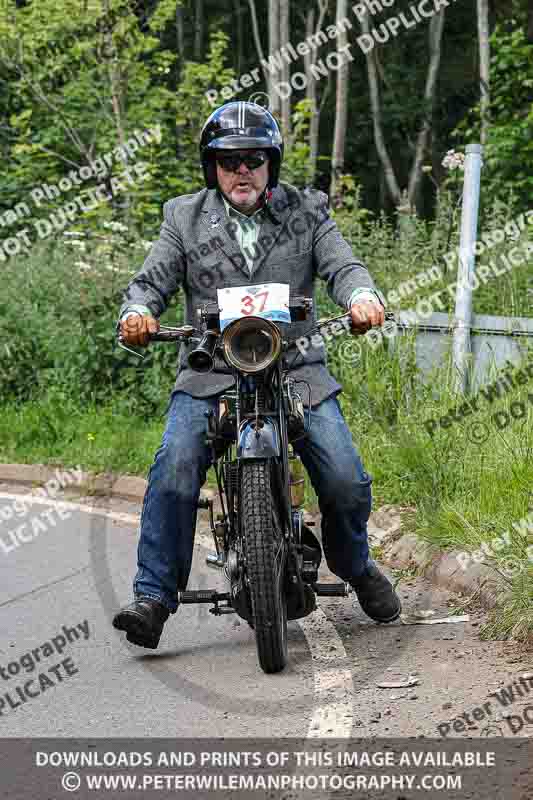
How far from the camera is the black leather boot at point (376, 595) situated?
5.36 m

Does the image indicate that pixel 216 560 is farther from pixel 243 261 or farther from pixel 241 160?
pixel 241 160

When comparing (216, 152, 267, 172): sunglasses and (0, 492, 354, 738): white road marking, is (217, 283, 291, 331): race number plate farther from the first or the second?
(0, 492, 354, 738): white road marking

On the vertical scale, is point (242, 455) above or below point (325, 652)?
above

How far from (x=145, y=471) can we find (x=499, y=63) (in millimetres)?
10153

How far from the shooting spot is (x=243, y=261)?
527 cm

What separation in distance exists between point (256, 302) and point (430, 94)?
24951 mm

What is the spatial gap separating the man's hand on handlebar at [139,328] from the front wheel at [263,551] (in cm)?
64

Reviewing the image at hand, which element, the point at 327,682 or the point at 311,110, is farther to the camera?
the point at 311,110

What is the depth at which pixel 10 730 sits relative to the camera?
14.2ft

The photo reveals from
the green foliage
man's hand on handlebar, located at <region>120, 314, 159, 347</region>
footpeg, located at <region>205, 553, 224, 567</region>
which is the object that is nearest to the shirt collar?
man's hand on handlebar, located at <region>120, 314, 159, 347</region>

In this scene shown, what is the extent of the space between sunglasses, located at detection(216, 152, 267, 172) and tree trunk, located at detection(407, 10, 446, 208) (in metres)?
22.4

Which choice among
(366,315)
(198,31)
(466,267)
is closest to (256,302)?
(366,315)

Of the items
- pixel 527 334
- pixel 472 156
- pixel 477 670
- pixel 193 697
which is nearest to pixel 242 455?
pixel 193 697

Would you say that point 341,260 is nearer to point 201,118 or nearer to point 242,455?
point 242,455
